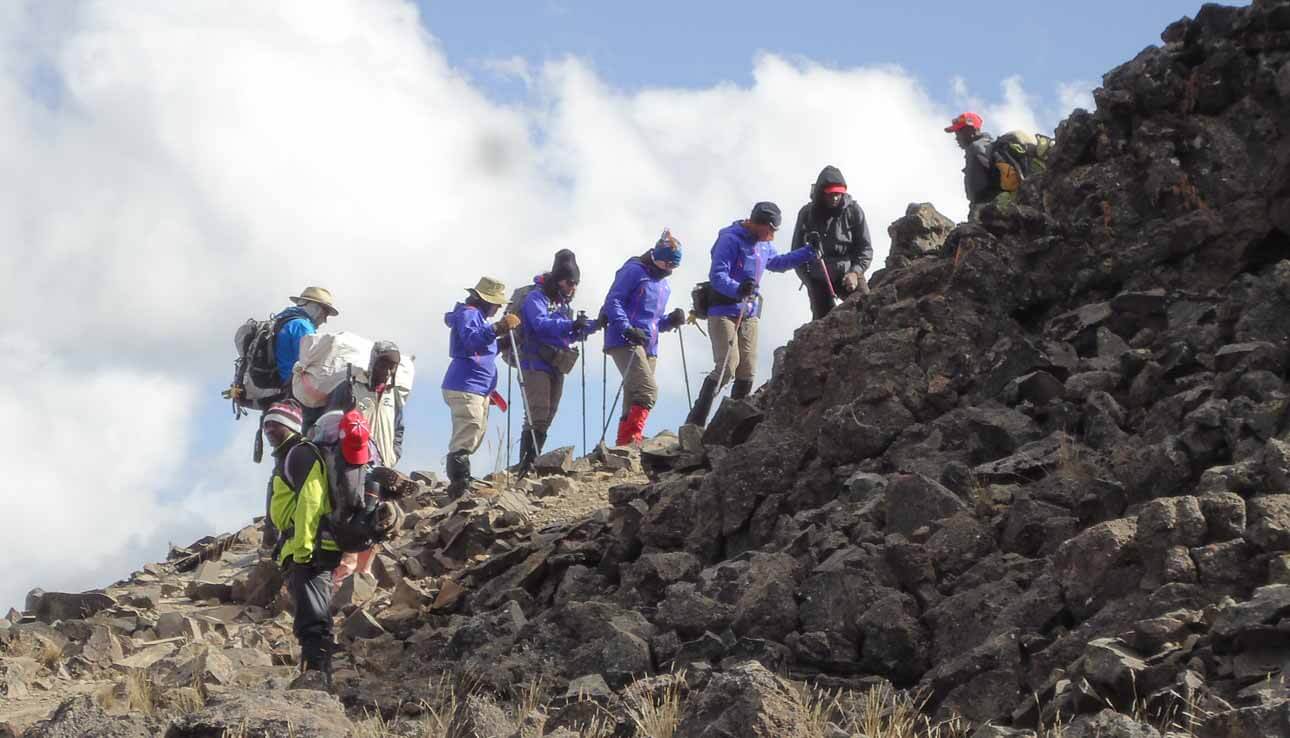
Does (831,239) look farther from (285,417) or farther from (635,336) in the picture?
(285,417)

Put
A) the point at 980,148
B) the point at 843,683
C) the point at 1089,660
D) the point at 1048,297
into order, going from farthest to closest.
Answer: the point at 980,148
the point at 1048,297
the point at 843,683
the point at 1089,660

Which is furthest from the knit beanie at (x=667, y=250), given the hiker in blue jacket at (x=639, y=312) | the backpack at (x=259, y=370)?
the backpack at (x=259, y=370)

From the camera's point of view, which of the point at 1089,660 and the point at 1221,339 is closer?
the point at 1089,660

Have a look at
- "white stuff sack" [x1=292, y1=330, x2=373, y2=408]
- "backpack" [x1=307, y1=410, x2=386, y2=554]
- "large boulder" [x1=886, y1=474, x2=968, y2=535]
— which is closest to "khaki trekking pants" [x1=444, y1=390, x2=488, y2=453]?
"white stuff sack" [x1=292, y1=330, x2=373, y2=408]

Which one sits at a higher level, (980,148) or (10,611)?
(980,148)

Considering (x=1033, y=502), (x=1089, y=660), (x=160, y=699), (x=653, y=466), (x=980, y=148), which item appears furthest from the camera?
(x=980, y=148)

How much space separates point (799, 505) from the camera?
13.3 metres

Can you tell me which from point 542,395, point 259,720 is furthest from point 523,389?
point 259,720

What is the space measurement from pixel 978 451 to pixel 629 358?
6.50 meters

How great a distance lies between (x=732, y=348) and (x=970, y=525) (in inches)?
298

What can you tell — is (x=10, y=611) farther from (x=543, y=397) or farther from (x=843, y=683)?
(x=843, y=683)

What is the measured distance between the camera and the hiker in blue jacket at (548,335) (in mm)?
18078

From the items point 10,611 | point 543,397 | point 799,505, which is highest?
point 543,397

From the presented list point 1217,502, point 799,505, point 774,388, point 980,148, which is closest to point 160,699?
point 799,505
